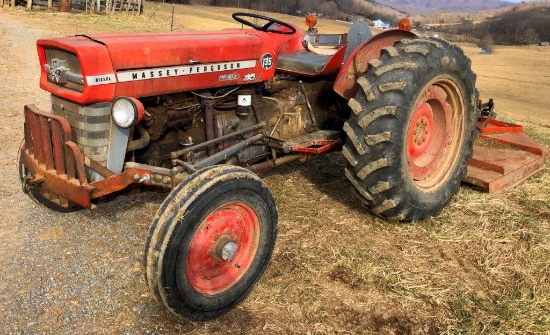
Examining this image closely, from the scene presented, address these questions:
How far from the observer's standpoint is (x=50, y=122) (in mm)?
2934

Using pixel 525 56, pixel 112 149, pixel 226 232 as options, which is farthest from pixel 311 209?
pixel 525 56

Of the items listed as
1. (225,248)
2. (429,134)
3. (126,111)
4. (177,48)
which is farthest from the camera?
(429,134)

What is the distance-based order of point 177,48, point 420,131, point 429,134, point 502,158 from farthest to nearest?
point 502,158
point 429,134
point 420,131
point 177,48

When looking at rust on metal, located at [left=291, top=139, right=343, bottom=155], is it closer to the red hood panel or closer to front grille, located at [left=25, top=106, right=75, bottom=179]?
the red hood panel

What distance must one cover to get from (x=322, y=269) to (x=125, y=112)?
1.59 meters

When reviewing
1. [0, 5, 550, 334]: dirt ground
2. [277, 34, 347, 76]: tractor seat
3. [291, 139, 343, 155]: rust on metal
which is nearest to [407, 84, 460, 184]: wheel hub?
[0, 5, 550, 334]: dirt ground

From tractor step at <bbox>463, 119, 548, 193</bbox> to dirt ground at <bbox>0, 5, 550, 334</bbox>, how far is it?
A: 0.13m

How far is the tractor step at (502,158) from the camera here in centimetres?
447

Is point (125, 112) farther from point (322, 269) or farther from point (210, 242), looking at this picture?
point (322, 269)

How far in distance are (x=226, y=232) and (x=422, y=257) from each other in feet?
4.92

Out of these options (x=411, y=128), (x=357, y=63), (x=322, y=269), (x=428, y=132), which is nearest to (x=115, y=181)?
(x=322, y=269)

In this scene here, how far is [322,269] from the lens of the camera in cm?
324

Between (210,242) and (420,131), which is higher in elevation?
(420,131)

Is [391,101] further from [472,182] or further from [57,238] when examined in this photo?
[57,238]
